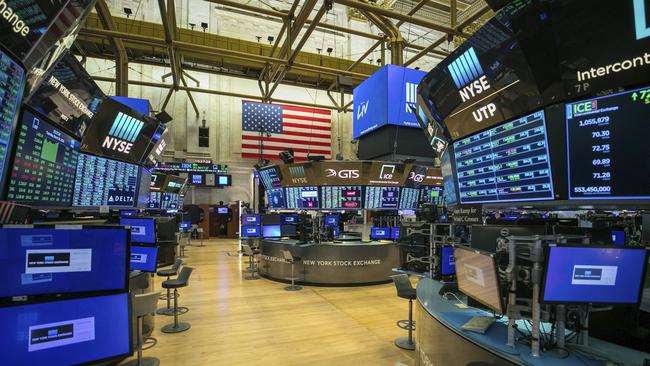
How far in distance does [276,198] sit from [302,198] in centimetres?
111

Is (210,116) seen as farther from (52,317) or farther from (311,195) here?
(52,317)

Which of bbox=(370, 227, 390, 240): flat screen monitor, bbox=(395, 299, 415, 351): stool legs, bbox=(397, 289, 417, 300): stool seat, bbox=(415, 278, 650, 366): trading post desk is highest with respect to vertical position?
bbox=(370, 227, 390, 240): flat screen monitor

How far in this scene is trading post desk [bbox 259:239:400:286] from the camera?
7.90m

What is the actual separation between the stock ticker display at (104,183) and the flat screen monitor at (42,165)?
1.33 ft

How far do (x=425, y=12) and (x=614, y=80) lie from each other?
13.2m

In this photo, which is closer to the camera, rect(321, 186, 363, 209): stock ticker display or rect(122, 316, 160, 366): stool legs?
rect(122, 316, 160, 366): stool legs

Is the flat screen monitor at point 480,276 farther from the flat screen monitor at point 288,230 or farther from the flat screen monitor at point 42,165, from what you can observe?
the flat screen monitor at point 288,230

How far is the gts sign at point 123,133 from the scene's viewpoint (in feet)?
14.3

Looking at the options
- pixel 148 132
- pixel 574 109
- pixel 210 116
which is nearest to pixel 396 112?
pixel 148 132

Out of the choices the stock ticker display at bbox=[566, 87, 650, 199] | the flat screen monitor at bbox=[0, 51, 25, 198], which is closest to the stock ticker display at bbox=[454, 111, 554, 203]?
the stock ticker display at bbox=[566, 87, 650, 199]

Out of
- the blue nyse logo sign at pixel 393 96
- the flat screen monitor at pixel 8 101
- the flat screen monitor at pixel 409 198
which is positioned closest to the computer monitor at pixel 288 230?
the flat screen monitor at pixel 409 198

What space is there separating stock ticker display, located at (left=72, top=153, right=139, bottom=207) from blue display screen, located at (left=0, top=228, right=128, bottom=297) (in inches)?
89.0

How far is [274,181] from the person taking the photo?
10039 millimetres

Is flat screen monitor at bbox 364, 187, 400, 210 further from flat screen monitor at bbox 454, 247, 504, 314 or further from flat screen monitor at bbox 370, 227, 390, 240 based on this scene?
flat screen monitor at bbox 454, 247, 504, 314
